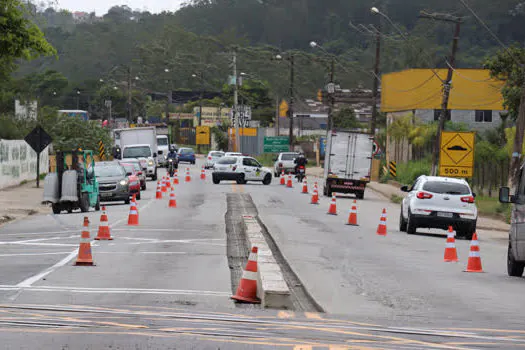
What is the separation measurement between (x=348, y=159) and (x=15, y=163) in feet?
51.6

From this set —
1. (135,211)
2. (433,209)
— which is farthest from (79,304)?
(433,209)

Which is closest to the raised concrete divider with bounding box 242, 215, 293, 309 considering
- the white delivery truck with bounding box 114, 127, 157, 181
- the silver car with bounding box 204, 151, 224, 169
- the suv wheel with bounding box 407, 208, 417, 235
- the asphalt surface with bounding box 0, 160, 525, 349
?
the asphalt surface with bounding box 0, 160, 525, 349

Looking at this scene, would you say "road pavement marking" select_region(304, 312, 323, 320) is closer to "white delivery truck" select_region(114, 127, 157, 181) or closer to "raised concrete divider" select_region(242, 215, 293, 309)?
"raised concrete divider" select_region(242, 215, 293, 309)

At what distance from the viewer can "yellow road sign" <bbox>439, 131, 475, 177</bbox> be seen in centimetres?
3647

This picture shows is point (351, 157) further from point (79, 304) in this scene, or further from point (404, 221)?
point (79, 304)

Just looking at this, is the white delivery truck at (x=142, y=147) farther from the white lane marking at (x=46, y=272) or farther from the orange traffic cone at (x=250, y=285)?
the orange traffic cone at (x=250, y=285)

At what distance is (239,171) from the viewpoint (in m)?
54.4

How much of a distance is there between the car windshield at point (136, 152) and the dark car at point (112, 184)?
22082mm

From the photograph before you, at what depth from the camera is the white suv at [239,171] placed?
178 feet

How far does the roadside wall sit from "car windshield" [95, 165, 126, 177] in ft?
28.9

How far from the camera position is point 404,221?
1099 inches

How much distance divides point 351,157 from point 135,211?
2113 centimetres

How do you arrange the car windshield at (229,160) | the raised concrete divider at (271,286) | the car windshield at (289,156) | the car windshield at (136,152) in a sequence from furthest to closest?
the car windshield at (289,156) → the car windshield at (136,152) → the car windshield at (229,160) → the raised concrete divider at (271,286)

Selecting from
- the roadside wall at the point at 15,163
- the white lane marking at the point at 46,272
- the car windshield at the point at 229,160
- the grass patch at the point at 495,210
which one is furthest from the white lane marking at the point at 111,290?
the car windshield at the point at 229,160
